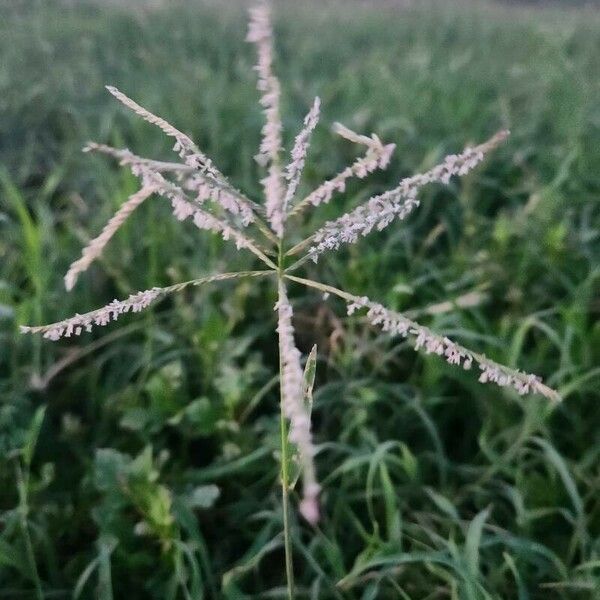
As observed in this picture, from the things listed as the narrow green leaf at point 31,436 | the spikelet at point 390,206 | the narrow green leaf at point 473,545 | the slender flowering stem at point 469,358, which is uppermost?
the spikelet at point 390,206

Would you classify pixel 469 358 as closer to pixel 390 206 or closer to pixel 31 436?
pixel 390 206

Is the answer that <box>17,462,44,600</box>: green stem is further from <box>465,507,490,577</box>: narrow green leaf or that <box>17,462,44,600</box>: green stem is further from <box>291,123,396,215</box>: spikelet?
<box>291,123,396,215</box>: spikelet

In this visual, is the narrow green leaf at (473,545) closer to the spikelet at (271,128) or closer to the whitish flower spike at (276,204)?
the whitish flower spike at (276,204)

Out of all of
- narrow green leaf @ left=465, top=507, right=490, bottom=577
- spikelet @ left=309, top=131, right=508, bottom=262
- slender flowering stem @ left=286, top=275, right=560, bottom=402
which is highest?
spikelet @ left=309, top=131, right=508, bottom=262

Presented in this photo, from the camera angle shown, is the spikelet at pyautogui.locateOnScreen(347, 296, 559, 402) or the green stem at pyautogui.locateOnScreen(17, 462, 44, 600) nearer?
the spikelet at pyautogui.locateOnScreen(347, 296, 559, 402)

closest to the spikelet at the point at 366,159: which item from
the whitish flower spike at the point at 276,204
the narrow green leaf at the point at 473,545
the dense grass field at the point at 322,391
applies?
the whitish flower spike at the point at 276,204

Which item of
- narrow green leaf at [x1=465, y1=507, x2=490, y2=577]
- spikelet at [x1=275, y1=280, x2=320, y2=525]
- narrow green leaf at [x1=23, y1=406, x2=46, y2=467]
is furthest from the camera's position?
narrow green leaf at [x1=23, y1=406, x2=46, y2=467]

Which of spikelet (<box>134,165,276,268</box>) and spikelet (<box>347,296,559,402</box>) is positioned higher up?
spikelet (<box>134,165,276,268</box>)

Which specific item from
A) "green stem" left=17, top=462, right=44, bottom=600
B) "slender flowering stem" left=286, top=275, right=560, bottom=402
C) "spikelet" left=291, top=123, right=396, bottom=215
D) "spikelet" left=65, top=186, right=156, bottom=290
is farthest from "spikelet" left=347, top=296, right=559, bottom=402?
"green stem" left=17, top=462, right=44, bottom=600
